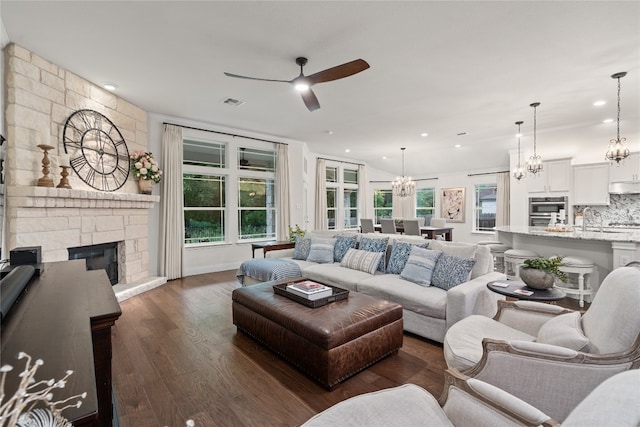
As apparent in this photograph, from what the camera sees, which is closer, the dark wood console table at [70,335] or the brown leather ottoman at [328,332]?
the dark wood console table at [70,335]

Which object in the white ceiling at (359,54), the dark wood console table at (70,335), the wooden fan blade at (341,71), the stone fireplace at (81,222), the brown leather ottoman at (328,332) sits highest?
the white ceiling at (359,54)

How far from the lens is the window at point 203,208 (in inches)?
222

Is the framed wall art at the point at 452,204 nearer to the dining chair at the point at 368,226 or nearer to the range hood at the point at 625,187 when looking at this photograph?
the dining chair at the point at 368,226

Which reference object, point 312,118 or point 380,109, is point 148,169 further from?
point 380,109

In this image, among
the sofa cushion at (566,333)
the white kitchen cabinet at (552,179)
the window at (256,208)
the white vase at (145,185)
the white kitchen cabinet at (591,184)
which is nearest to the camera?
the sofa cushion at (566,333)

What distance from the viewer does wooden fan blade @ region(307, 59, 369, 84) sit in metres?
2.57

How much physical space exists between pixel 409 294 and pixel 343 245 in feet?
5.11

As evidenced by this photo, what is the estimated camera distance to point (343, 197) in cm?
925

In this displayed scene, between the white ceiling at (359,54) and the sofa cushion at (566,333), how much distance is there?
235cm

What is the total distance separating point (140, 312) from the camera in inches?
142

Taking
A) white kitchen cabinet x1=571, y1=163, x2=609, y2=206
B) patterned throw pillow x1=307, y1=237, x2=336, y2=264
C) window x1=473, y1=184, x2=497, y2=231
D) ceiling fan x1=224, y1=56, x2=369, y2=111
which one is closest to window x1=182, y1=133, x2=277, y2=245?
patterned throw pillow x1=307, y1=237, x2=336, y2=264

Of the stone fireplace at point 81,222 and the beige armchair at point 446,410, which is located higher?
the stone fireplace at point 81,222

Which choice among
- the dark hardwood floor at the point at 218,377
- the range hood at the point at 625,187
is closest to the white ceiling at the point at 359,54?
the range hood at the point at 625,187

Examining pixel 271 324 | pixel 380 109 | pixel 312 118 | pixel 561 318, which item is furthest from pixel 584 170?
pixel 271 324
